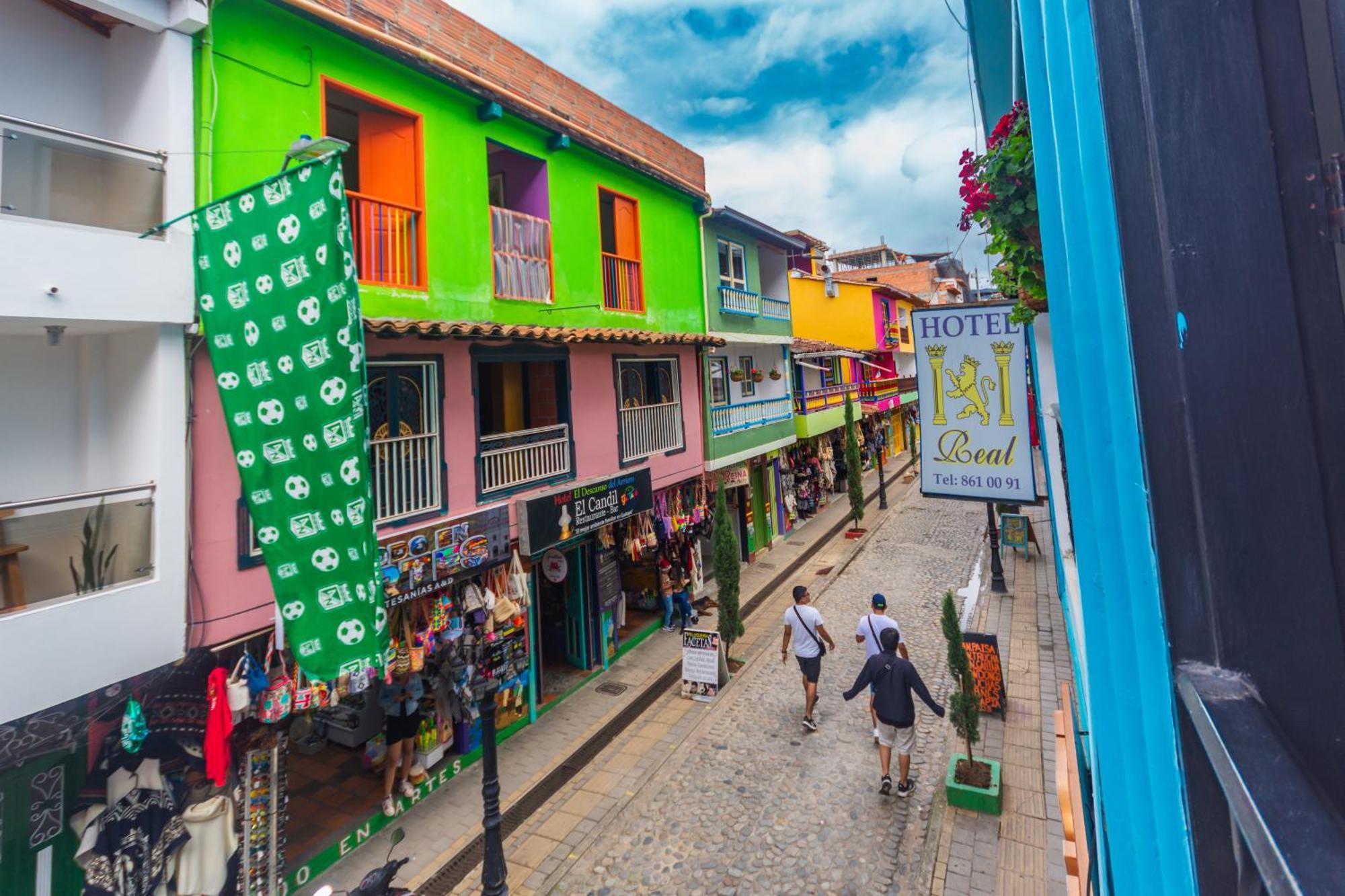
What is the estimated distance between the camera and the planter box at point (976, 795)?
732 centimetres

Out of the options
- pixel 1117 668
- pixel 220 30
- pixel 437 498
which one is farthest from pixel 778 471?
pixel 1117 668

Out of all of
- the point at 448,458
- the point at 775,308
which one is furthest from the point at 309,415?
the point at 775,308

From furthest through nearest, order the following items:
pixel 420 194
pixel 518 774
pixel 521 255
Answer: pixel 521 255, pixel 518 774, pixel 420 194

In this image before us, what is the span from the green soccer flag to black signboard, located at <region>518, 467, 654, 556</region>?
4.42 meters

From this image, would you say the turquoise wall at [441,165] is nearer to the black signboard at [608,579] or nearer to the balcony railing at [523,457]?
the balcony railing at [523,457]

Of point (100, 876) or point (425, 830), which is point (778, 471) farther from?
point (100, 876)

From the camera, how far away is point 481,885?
22.5 ft

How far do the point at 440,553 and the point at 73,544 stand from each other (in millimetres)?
3507

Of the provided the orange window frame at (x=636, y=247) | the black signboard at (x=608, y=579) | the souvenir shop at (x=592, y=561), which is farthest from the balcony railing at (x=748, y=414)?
the black signboard at (x=608, y=579)

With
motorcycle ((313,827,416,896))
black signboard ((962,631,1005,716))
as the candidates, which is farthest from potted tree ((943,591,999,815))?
motorcycle ((313,827,416,896))

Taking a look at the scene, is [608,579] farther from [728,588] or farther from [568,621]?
[728,588]

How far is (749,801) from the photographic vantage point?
314 inches

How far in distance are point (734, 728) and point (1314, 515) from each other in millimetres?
9752

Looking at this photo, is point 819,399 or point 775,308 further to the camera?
point 819,399
